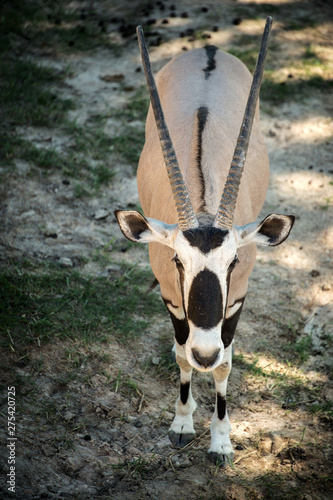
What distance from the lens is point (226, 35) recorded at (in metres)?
9.36

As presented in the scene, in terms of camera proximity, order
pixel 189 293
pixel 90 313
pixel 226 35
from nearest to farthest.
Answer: pixel 189 293
pixel 90 313
pixel 226 35

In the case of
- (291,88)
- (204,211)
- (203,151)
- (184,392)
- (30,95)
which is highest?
(203,151)

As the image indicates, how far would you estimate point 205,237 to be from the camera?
2.93 meters

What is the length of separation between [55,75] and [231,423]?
6.66 m

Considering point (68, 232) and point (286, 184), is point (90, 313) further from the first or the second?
point (286, 184)

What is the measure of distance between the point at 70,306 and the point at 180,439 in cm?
173

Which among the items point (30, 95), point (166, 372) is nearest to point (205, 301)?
point (166, 372)

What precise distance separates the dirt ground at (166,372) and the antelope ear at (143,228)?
160cm

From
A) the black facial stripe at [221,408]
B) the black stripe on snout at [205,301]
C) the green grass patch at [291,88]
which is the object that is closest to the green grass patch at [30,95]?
the green grass patch at [291,88]

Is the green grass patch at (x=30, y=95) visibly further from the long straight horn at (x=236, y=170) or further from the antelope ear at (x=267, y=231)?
the antelope ear at (x=267, y=231)

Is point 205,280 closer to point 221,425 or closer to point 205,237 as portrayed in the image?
point 205,237

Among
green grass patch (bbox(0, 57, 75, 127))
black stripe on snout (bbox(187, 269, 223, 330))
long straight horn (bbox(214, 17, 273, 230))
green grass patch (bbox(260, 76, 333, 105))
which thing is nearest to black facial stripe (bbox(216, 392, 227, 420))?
black stripe on snout (bbox(187, 269, 223, 330))

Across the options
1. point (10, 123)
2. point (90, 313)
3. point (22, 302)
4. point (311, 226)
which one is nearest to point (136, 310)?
point (90, 313)

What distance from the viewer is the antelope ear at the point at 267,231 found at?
3.18 meters
